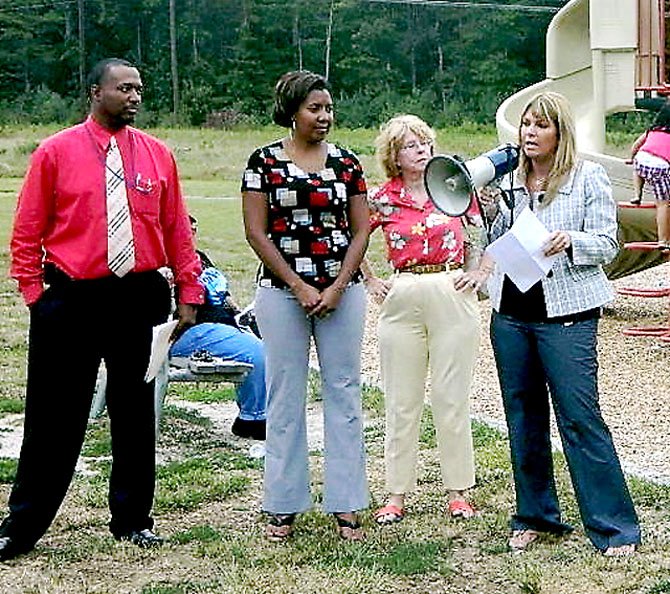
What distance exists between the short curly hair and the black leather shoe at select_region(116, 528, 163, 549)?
5.45 ft

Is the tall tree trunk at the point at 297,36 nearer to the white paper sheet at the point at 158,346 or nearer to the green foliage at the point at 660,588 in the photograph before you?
the white paper sheet at the point at 158,346

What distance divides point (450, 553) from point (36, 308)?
179 centimetres

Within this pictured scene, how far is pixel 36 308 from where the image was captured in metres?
Result: 5.23

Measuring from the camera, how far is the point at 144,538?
17.9 feet

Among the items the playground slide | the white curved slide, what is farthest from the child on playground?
the white curved slide

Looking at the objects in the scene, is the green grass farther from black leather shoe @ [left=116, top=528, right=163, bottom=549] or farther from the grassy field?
black leather shoe @ [left=116, top=528, right=163, bottom=549]

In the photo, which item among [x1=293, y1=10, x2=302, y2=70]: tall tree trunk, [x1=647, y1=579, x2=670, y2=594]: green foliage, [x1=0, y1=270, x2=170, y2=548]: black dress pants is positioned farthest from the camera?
[x1=293, y1=10, x2=302, y2=70]: tall tree trunk

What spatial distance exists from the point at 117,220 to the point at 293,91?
33.2 inches

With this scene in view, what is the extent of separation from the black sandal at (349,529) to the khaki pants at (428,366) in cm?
36

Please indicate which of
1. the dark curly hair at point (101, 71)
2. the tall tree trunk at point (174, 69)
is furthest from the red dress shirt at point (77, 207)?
the tall tree trunk at point (174, 69)

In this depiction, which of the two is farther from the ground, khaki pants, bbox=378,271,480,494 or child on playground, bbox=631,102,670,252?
child on playground, bbox=631,102,670,252

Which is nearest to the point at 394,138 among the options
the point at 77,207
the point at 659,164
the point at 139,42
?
the point at 77,207

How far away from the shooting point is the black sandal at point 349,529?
549cm

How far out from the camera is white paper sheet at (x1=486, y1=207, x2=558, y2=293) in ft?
16.0
